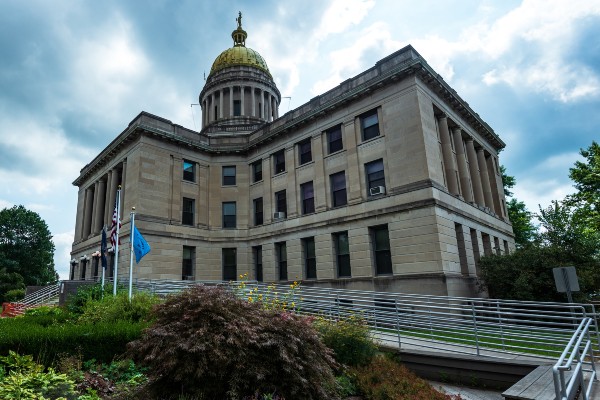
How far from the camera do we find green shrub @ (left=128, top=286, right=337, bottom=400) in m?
6.12

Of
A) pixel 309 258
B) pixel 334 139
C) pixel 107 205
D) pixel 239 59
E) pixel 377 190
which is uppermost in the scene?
pixel 239 59

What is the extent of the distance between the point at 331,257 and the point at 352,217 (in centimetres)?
294

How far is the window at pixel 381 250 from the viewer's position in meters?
20.4

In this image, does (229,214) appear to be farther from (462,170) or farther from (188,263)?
(462,170)

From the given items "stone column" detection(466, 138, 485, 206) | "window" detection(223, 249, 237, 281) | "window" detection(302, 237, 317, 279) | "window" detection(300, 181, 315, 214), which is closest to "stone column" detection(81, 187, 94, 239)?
"window" detection(223, 249, 237, 281)

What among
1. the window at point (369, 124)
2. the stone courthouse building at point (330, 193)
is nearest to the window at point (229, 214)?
the stone courthouse building at point (330, 193)

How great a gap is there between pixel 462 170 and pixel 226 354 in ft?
75.4

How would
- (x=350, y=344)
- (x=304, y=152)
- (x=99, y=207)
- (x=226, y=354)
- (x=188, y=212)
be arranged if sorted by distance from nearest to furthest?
(x=226, y=354) < (x=350, y=344) < (x=304, y=152) < (x=188, y=212) < (x=99, y=207)

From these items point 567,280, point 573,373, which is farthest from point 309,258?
point 573,373

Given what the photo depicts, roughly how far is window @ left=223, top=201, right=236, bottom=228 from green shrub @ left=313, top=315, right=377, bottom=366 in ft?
70.1

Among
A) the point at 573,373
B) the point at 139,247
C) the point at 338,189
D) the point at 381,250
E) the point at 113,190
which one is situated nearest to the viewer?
the point at 573,373

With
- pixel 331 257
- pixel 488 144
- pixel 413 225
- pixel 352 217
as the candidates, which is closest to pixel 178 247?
pixel 331 257

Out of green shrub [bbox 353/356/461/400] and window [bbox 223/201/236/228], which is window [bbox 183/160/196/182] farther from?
green shrub [bbox 353/356/461/400]

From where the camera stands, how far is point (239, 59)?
1693 inches
